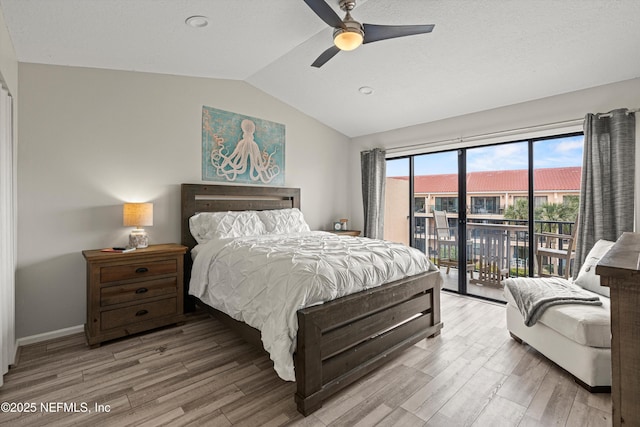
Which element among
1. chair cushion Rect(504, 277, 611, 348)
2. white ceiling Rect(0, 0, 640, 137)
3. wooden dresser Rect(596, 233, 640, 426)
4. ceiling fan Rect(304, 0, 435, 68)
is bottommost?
chair cushion Rect(504, 277, 611, 348)

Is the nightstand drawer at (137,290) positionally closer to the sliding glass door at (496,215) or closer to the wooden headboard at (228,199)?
the wooden headboard at (228,199)

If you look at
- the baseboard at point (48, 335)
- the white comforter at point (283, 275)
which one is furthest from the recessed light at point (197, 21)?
the baseboard at point (48, 335)

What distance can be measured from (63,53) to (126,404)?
282 cm

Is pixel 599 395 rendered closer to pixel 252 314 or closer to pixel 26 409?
pixel 252 314

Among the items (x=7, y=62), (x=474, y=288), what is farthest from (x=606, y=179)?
(x=7, y=62)

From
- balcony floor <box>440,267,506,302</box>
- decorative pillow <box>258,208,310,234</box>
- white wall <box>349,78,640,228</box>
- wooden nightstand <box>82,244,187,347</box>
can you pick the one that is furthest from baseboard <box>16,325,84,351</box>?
balcony floor <box>440,267,506,302</box>

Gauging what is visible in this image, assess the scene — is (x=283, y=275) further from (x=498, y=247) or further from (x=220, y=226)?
(x=498, y=247)

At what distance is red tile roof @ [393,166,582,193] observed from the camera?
3432 mm

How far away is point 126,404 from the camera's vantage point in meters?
1.88

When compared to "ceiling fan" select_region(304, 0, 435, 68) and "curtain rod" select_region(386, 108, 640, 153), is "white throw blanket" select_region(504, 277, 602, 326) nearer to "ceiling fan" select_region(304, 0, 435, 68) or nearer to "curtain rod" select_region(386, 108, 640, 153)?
"curtain rod" select_region(386, 108, 640, 153)

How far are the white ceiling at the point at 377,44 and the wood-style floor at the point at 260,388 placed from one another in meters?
2.52

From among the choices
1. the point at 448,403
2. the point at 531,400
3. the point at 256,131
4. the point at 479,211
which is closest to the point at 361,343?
the point at 448,403

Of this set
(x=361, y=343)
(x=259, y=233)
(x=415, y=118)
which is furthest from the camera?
(x=415, y=118)

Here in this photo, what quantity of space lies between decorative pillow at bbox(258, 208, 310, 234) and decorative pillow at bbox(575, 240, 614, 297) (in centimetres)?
293
